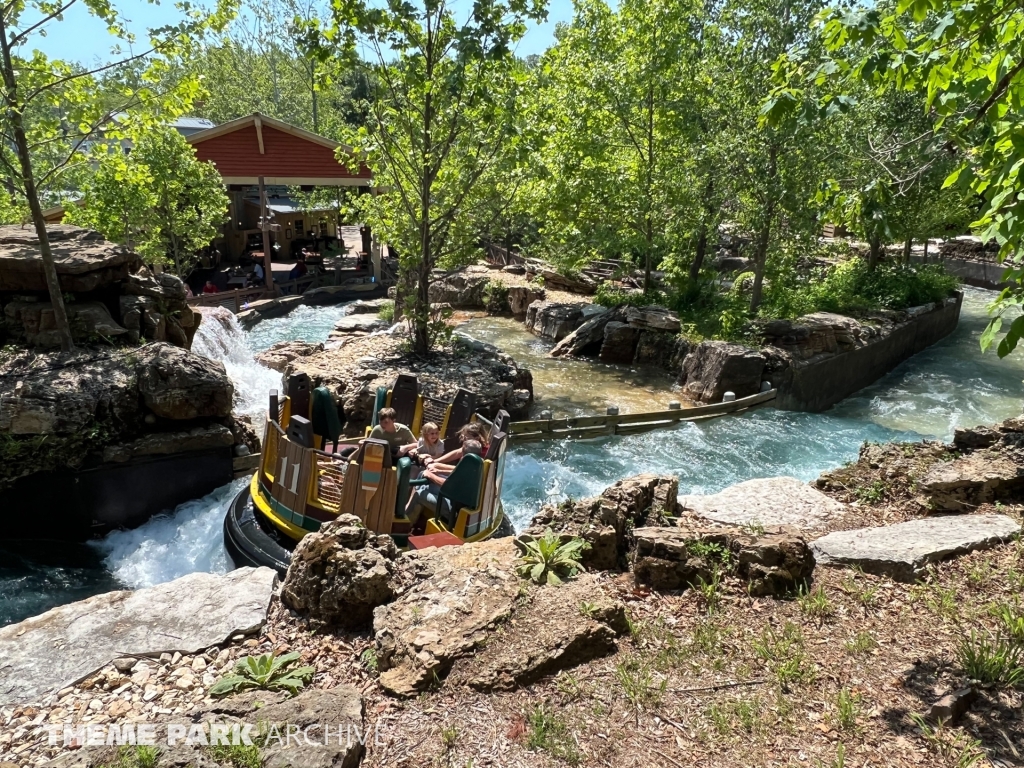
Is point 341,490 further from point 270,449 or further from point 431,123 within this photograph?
point 431,123

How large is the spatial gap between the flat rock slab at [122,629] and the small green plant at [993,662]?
363 centimetres

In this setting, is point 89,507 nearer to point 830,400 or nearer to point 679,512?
point 679,512

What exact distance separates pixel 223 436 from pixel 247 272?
54.8 ft

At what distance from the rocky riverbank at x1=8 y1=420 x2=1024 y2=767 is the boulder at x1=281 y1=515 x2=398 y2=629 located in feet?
0.04

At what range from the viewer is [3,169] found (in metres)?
9.82

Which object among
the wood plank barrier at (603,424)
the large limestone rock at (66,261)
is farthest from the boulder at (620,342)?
the large limestone rock at (66,261)

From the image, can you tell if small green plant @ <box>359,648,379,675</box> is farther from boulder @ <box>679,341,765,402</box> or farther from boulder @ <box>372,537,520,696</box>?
boulder @ <box>679,341,765,402</box>

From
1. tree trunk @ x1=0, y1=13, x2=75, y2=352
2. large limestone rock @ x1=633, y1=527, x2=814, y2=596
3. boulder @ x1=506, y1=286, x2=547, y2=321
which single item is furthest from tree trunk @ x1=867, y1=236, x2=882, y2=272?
tree trunk @ x1=0, y1=13, x2=75, y2=352


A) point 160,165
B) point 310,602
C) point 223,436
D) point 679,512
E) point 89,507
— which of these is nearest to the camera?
point 310,602

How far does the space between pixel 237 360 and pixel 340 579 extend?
13395 millimetres

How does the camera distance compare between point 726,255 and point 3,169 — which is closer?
point 3,169

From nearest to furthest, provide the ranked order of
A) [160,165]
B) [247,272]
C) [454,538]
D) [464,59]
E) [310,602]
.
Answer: [310,602]
[454,538]
[464,59]
[160,165]
[247,272]

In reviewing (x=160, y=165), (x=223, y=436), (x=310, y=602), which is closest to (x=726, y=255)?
(x=160, y=165)

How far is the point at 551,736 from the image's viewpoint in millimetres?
3119
